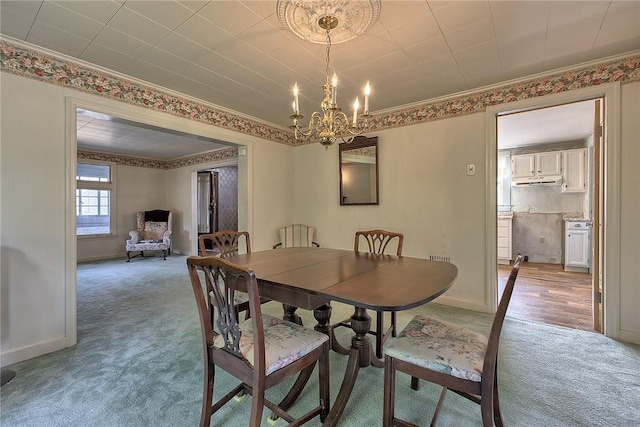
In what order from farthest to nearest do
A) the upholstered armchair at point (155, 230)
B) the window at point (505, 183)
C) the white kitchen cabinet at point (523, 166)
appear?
1. the upholstered armchair at point (155, 230)
2. the window at point (505, 183)
3. the white kitchen cabinet at point (523, 166)

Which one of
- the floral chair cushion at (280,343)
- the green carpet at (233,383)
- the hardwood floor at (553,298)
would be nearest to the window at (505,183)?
the hardwood floor at (553,298)

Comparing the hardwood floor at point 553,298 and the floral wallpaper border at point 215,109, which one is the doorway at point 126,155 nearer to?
the floral wallpaper border at point 215,109

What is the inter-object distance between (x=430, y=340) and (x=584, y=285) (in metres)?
4.15

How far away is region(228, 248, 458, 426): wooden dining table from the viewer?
118 cm

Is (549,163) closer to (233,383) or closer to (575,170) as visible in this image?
(575,170)

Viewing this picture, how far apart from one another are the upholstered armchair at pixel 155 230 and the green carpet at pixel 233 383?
3.53 meters

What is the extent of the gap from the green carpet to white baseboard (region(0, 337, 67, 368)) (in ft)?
0.26

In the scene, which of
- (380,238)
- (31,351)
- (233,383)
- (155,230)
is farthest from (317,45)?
(155,230)

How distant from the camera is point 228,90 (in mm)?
2836

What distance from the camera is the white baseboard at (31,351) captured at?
6.34ft

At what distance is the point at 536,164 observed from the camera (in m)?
5.32

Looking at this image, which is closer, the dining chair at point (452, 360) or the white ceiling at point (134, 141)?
the dining chair at point (452, 360)

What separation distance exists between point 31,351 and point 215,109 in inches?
108

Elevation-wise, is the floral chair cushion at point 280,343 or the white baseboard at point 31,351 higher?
the floral chair cushion at point 280,343
